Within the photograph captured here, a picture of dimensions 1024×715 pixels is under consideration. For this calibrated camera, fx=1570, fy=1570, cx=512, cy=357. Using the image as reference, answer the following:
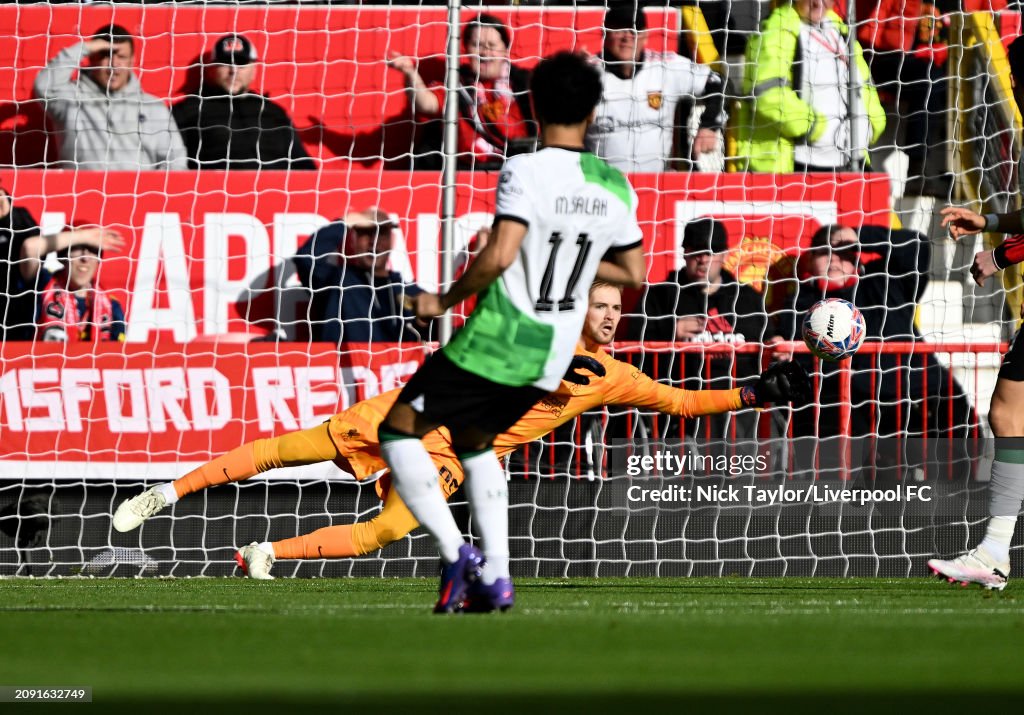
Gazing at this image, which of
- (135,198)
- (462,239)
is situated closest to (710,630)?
(462,239)

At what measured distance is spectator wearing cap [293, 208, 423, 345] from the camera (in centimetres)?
970

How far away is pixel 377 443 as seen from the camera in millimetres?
7648

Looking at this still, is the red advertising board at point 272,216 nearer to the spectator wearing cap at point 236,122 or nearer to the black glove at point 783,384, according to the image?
the spectator wearing cap at point 236,122

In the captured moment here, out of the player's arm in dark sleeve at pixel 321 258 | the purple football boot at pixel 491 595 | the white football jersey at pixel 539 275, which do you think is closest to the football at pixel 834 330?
the white football jersey at pixel 539 275

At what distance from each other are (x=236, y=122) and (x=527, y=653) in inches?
283

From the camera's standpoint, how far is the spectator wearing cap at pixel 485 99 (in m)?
10.4

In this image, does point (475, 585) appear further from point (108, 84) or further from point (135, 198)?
point (108, 84)

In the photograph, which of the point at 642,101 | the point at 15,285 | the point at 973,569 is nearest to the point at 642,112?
the point at 642,101

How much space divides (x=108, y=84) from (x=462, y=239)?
2.64m

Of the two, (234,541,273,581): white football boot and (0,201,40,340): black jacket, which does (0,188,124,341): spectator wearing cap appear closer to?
(0,201,40,340): black jacket

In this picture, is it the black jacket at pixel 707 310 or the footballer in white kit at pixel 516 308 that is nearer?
the footballer in white kit at pixel 516 308

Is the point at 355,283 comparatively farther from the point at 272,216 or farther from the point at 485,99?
the point at 485,99

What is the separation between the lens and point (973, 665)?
3.94m

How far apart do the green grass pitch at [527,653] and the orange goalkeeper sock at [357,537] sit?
78cm
